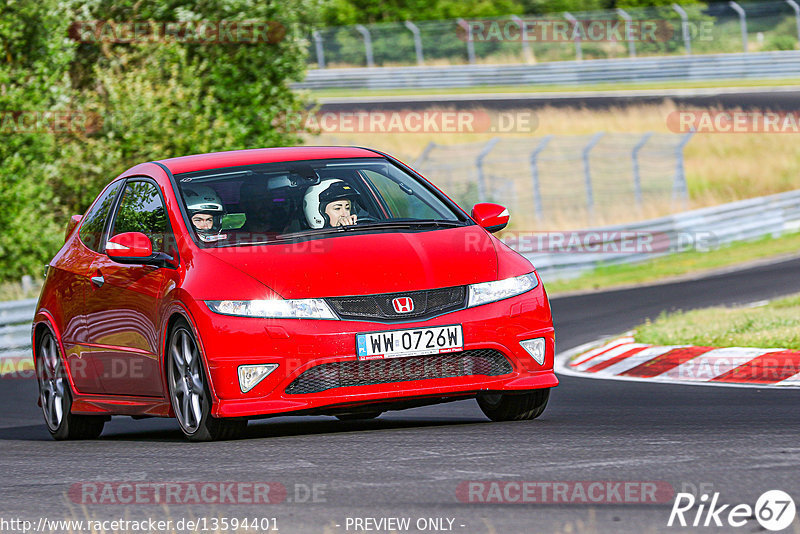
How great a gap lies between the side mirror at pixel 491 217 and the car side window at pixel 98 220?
2365 millimetres

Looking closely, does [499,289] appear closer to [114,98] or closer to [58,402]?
[58,402]

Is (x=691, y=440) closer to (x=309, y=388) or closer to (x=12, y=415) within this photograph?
(x=309, y=388)

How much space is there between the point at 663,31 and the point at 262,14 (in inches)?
848

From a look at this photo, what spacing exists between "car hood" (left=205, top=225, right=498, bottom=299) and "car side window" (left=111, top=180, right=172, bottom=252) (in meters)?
0.68

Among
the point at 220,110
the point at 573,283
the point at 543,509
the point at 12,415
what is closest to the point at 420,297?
the point at 543,509

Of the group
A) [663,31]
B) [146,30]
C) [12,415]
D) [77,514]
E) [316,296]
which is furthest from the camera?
[663,31]

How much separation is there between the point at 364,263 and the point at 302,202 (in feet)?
3.35

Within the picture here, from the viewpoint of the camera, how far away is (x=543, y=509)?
5262 mm

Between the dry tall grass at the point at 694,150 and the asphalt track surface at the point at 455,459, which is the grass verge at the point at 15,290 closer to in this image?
the dry tall grass at the point at 694,150

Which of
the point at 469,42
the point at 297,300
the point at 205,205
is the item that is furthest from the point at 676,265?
the point at 469,42

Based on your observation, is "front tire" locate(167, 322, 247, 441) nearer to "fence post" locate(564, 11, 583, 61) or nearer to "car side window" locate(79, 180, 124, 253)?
"car side window" locate(79, 180, 124, 253)

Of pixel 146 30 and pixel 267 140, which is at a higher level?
pixel 146 30

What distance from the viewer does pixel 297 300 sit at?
7285 mm

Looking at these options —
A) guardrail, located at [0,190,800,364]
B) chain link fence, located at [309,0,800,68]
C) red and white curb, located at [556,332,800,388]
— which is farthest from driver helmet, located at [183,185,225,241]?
chain link fence, located at [309,0,800,68]
